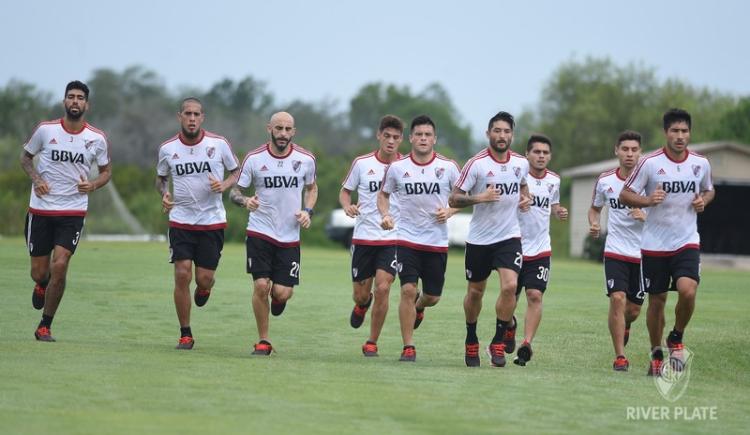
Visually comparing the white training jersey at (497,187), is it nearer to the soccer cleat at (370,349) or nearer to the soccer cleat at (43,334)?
the soccer cleat at (370,349)

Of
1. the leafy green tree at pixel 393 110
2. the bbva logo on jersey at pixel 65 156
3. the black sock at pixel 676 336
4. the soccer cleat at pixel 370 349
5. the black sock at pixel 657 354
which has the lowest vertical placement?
the soccer cleat at pixel 370 349

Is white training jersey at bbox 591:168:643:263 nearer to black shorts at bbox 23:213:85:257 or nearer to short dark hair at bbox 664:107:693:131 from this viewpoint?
short dark hair at bbox 664:107:693:131

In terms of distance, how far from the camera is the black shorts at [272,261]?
586 inches

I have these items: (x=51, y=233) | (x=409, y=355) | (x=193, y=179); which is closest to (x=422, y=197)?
(x=409, y=355)

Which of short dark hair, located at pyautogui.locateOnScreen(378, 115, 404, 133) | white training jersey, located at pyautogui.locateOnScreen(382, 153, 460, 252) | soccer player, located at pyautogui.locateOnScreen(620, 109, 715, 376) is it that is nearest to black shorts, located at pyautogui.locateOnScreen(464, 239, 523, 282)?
white training jersey, located at pyautogui.locateOnScreen(382, 153, 460, 252)

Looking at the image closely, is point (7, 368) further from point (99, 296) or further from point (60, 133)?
point (99, 296)

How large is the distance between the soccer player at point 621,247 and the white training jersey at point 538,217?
0.57 m

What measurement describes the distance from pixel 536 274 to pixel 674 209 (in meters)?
1.94

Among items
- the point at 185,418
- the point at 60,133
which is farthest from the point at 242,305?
the point at 185,418

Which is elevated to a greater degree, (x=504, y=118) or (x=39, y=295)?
(x=504, y=118)

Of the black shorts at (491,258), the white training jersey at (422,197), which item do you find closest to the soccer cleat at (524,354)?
the black shorts at (491,258)

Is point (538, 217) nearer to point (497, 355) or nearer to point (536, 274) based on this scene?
point (536, 274)

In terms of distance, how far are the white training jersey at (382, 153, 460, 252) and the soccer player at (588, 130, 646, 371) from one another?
1847mm

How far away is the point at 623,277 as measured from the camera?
49.3 feet
